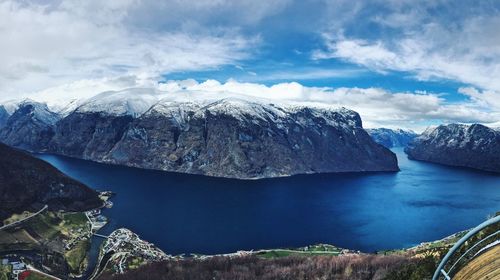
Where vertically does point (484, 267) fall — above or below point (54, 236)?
above

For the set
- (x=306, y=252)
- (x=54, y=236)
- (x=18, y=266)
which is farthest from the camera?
(x=54, y=236)

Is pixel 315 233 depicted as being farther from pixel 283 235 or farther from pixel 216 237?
pixel 216 237

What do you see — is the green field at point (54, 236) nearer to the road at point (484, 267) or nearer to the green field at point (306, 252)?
the green field at point (306, 252)

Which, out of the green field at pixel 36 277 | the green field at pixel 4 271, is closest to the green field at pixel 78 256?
the green field at pixel 36 277

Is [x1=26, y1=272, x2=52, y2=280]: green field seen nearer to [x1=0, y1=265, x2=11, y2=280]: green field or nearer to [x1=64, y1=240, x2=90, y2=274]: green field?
[x1=0, y1=265, x2=11, y2=280]: green field

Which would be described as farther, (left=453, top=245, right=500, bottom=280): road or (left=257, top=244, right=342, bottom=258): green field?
(left=257, top=244, right=342, bottom=258): green field

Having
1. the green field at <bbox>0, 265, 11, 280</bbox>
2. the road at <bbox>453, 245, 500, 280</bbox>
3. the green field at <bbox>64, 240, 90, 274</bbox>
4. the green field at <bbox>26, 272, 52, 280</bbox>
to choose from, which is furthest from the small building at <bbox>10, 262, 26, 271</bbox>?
the road at <bbox>453, 245, 500, 280</bbox>

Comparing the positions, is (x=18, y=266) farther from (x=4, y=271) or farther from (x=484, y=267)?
(x=484, y=267)

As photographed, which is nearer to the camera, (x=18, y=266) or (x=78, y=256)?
(x=18, y=266)

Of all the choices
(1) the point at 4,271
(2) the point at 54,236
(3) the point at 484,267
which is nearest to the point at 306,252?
(1) the point at 4,271
